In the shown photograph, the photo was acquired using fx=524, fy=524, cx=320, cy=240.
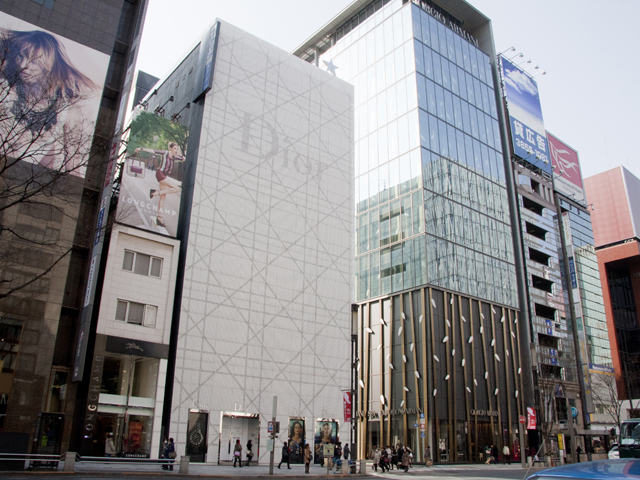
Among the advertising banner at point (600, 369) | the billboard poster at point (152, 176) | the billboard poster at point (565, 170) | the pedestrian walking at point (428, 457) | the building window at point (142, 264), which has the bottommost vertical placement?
the pedestrian walking at point (428, 457)

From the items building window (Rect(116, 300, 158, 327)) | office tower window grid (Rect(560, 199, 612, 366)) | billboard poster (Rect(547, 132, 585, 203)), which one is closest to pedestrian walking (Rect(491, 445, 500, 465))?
office tower window grid (Rect(560, 199, 612, 366))

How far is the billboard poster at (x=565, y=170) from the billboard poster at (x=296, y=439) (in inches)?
2535

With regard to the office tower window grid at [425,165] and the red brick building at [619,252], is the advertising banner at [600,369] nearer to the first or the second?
the red brick building at [619,252]

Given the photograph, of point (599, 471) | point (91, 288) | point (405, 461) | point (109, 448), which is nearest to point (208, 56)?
point (91, 288)

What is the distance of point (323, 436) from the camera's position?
137 feet

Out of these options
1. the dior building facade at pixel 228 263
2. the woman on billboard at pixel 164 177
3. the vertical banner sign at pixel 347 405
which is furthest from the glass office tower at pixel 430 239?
the woman on billboard at pixel 164 177

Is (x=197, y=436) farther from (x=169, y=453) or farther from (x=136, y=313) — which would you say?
(x=136, y=313)

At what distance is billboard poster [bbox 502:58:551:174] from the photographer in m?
80.4

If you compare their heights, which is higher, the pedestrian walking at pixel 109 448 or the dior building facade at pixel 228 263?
the dior building facade at pixel 228 263

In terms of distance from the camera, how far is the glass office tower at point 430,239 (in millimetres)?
54719

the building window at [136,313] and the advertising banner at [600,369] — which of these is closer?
the building window at [136,313]

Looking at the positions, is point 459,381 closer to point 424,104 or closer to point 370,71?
point 424,104

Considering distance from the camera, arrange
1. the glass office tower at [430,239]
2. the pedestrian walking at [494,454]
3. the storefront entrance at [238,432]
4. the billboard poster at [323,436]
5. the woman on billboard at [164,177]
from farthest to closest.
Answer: the glass office tower at [430,239], the pedestrian walking at [494,454], the billboard poster at [323,436], the woman on billboard at [164,177], the storefront entrance at [238,432]

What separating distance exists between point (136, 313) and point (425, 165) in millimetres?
39429
